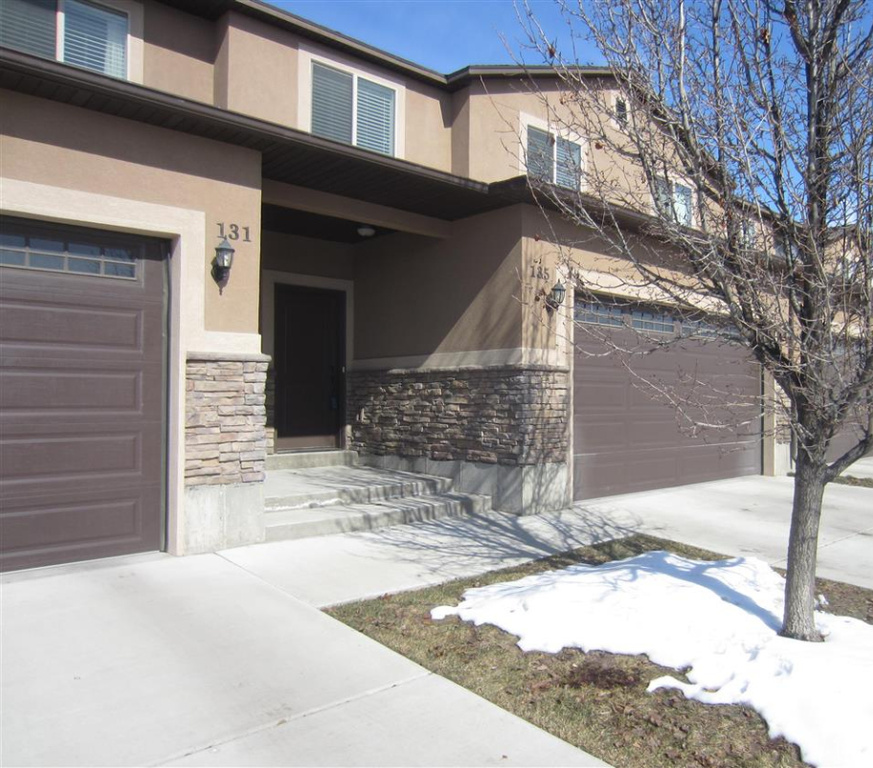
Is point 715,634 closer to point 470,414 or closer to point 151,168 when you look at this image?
point 470,414

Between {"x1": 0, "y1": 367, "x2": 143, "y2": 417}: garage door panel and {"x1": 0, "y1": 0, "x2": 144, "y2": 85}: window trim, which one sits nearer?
{"x1": 0, "y1": 367, "x2": 143, "y2": 417}: garage door panel

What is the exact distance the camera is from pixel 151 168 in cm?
599

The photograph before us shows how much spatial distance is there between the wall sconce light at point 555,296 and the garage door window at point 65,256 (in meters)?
4.59

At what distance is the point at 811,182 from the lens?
12.9 ft

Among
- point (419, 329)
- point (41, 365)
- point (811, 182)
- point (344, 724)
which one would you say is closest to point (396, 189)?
point (419, 329)

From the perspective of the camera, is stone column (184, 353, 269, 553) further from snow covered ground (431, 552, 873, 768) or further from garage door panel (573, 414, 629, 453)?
garage door panel (573, 414, 629, 453)

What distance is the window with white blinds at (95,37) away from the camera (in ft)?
23.6

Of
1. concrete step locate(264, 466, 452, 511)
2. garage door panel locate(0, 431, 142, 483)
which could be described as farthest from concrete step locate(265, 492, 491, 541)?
garage door panel locate(0, 431, 142, 483)

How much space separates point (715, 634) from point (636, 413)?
5866mm

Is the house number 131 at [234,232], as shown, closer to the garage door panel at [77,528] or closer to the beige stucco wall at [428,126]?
the garage door panel at [77,528]

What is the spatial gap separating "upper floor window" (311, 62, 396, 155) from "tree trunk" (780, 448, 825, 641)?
21.0ft

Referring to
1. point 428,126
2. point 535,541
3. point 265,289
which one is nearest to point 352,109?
point 428,126

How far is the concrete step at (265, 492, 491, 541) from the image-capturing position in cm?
683

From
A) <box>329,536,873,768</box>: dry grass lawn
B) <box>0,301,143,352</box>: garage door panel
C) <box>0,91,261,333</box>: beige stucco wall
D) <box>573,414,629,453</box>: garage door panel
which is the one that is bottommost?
<box>329,536,873,768</box>: dry grass lawn
